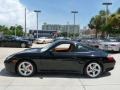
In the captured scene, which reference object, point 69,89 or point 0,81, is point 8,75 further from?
point 69,89

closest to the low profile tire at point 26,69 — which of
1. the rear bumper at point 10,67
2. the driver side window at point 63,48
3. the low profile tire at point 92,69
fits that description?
the rear bumper at point 10,67

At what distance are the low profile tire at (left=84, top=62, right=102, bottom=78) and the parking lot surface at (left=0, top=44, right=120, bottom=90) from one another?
0.23 metres

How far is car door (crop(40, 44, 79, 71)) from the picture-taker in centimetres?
942

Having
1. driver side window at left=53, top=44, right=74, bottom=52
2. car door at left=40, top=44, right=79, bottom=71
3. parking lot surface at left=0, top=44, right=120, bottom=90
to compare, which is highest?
driver side window at left=53, top=44, right=74, bottom=52

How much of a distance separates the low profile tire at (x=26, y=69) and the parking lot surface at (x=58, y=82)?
8.1 inches

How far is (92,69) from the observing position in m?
9.57

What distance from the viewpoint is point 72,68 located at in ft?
→ 31.1

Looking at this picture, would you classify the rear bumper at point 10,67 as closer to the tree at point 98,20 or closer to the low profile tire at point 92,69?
the low profile tire at point 92,69

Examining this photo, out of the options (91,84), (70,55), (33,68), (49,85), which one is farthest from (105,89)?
(33,68)

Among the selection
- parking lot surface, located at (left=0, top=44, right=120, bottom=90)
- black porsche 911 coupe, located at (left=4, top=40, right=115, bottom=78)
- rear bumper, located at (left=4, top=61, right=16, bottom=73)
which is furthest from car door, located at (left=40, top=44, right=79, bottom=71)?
rear bumper, located at (left=4, top=61, right=16, bottom=73)

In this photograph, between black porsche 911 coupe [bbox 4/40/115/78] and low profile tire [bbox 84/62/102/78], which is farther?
low profile tire [bbox 84/62/102/78]

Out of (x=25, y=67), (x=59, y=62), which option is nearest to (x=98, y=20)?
(x=59, y=62)

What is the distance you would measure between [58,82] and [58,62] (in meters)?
1.02

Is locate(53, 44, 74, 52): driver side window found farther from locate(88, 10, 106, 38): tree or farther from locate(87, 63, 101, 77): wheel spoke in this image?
locate(88, 10, 106, 38): tree
